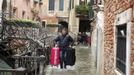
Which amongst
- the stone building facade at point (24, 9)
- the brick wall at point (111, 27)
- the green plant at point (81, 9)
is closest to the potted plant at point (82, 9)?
the green plant at point (81, 9)

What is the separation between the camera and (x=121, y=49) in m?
8.88

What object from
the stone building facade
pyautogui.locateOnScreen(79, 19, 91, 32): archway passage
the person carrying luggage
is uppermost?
the stone building facade

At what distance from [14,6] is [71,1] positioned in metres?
25.4

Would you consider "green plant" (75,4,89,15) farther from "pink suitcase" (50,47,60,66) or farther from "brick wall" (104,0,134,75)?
"brick wall" (104,0,134,75)

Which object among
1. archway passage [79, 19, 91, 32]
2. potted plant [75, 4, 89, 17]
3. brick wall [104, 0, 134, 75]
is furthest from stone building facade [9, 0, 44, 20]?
brick wall [104, 0, 134, 75]

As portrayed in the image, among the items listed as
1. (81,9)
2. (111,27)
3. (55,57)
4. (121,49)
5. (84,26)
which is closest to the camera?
(121,49)

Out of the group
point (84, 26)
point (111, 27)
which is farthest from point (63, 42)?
point (84, 26)

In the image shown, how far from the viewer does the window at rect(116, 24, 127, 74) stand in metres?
8.50

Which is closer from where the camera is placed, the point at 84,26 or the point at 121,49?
the point at 121,49

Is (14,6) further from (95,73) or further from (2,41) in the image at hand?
(2,41)

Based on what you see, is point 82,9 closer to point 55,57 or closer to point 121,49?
point 55,57

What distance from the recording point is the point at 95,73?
1686 centimetres

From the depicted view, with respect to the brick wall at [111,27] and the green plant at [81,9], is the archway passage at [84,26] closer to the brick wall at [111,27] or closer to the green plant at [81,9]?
the green plant at [81,9]

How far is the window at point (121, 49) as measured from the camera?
850cm
